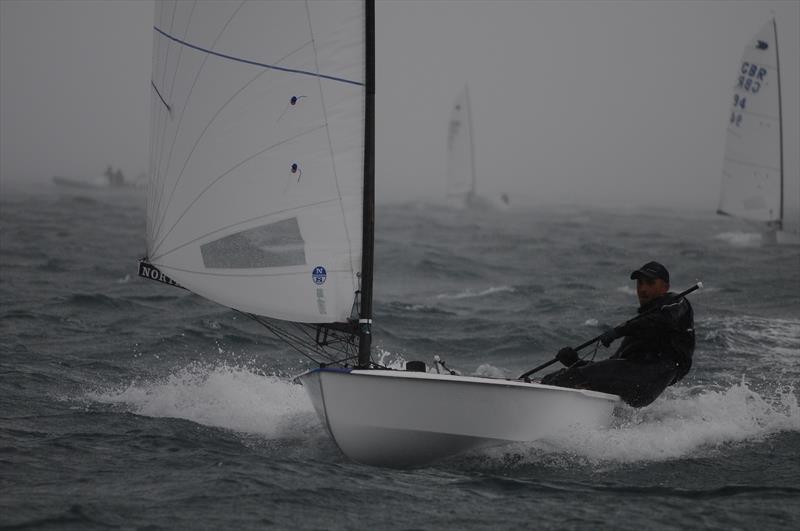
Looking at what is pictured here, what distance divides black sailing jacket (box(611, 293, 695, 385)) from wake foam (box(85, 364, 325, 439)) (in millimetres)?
2683

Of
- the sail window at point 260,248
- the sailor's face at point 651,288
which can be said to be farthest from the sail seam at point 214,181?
the sailor's face at point 651,288

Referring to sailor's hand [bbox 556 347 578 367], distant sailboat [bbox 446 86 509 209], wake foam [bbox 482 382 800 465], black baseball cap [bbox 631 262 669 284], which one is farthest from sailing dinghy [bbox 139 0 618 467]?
distant sailboat [bbox 446 86 509 209]

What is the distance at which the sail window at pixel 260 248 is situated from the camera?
311 inches

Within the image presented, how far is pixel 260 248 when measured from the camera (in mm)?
7945

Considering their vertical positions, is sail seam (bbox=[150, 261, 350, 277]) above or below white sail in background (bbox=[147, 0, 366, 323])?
below

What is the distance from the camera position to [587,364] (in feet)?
27.7

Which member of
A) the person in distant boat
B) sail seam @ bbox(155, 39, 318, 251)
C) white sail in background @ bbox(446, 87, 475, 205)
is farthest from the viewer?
white sail in background @ bbox(446, 87, 475, 205)

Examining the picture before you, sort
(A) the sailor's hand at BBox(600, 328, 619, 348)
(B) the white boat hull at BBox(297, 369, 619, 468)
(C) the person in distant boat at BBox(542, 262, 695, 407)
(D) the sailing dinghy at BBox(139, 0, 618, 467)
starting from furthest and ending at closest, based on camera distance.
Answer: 1. (C) the person in distant boat at BBox(542, 262, 695, 407)
2. (A) the sailor's hand at BBox(600, 328, 619, 348)
3. (D) the sailing dinghy at BBox(139, 0, 618, 467)
4. (B) the white boat hull at BBox(297, 369, 619, 468)

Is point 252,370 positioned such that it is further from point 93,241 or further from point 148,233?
point 93,241

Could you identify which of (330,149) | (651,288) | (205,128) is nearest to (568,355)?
(651,288)

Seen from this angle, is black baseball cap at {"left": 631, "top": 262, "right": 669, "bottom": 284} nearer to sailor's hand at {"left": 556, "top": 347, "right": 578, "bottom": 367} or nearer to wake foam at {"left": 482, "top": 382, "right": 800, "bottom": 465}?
sailor's hand at {"left": 556, "top": 347, "right": 578, "bottom": 367}

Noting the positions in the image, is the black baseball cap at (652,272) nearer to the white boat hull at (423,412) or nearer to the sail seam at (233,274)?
the white boat hull at (423,412)

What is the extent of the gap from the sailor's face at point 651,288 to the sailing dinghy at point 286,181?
0.96m

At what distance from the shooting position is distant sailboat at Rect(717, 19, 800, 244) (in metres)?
28.5
